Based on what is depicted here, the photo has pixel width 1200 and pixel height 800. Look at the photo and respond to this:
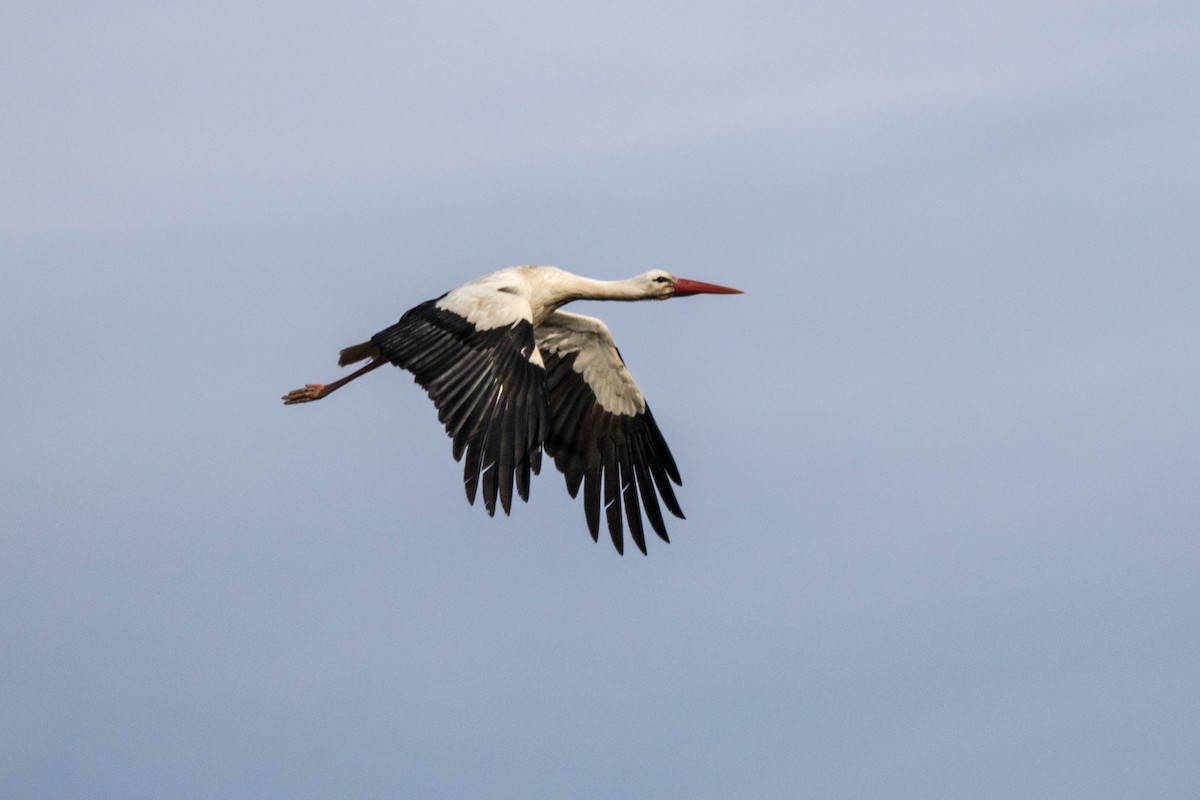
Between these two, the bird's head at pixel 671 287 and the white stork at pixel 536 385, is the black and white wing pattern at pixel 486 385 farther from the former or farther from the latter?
the bird's head at pixel 671 287

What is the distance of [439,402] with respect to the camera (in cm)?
1562

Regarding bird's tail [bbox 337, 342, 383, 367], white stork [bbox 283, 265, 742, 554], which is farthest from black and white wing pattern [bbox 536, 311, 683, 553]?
bird's tail [bbox 337, 342, 383, 367]

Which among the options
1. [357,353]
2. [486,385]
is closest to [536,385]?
[486,385]

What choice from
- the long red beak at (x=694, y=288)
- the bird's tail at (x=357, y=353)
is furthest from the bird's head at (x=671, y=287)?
the bird's tail at (x=357, y=353)

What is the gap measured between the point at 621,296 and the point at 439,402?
3.80 m

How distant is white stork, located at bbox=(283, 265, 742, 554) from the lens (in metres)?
15.5

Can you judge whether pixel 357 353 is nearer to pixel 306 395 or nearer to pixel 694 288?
pixel 306 395

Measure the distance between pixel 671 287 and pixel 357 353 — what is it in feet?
10.2

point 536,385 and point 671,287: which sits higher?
point 671,287

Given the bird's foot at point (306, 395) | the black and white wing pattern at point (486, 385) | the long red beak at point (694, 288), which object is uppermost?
the long red beak at point (694, 288)

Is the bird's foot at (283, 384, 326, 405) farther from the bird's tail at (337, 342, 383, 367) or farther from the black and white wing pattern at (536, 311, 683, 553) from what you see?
the black and white wing pattern at (536, 311, 683, 553)

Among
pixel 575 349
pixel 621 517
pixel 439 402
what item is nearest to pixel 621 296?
pixel 575 349

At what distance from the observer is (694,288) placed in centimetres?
1920

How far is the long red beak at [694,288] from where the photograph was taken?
19.2 metres
